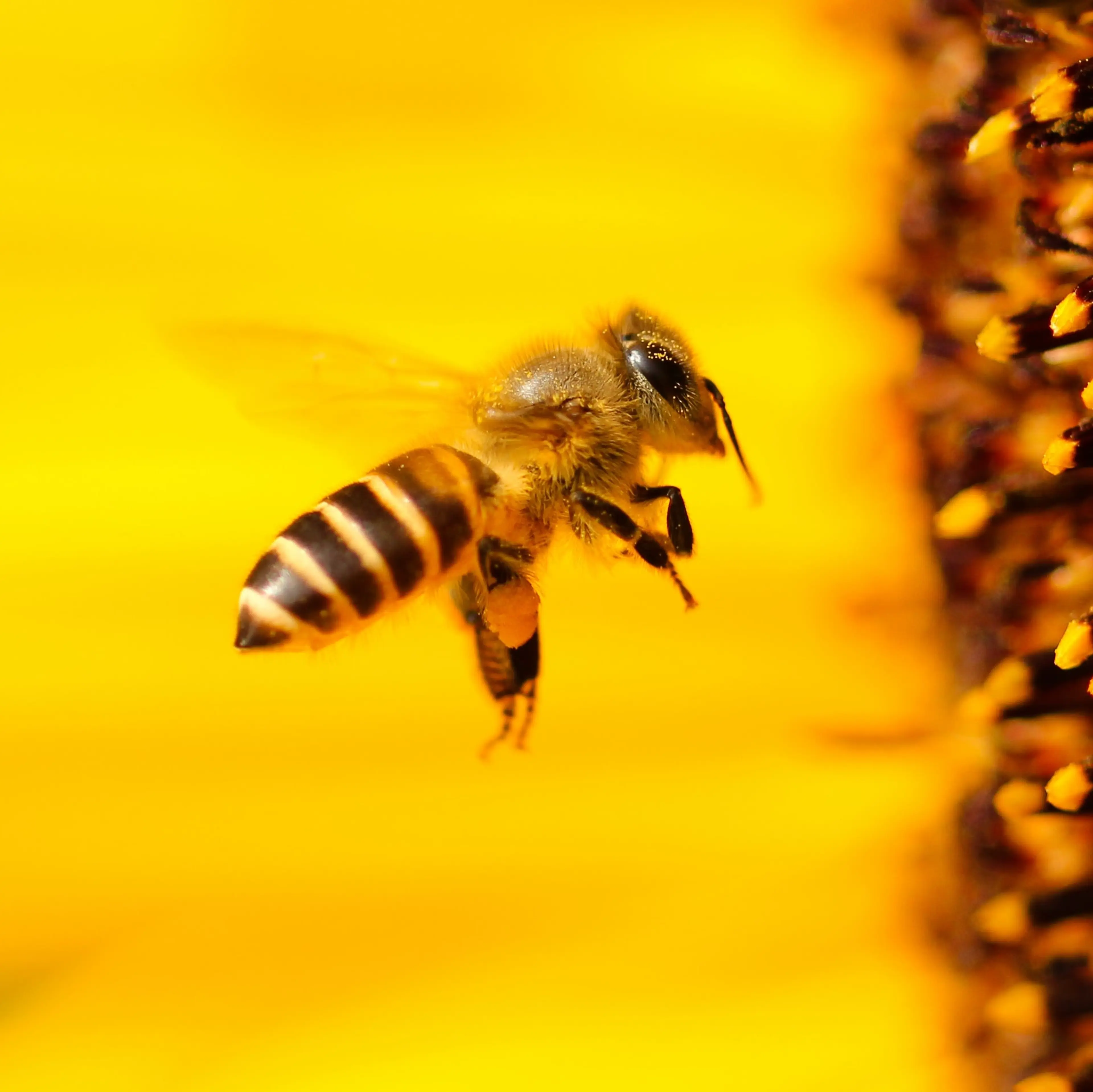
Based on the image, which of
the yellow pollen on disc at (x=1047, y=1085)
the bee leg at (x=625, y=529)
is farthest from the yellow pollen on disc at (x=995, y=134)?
the yellow pollen on disc at (x=1047, y=1085)

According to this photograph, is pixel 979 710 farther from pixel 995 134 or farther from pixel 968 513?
pixel 995 134

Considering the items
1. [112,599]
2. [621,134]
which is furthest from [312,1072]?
[621,134]

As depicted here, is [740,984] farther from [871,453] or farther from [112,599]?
[112,599]

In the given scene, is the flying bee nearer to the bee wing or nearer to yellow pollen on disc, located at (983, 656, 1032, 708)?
the bee wing

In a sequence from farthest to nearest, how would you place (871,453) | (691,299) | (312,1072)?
1. (691,299)
2. (871,453)
3. (312,1072)

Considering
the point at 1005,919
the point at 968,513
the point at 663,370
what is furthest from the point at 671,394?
the point at 1005,919

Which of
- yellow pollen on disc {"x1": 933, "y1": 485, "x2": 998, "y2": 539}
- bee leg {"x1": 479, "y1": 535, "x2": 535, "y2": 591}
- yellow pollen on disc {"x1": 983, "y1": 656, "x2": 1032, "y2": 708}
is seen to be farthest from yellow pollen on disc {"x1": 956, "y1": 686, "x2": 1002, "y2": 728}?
bee leg {"x1": 479, "y1": 535, "x2": 535, "y2": 591}

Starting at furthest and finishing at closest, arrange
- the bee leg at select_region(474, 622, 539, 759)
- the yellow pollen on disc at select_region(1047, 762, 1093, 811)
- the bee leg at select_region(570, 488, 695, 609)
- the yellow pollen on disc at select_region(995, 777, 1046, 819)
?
the yellow pollen on disc at select_region(995, 777, 1046, 819) < the yellow pollen on disc at select_region(1047, 762, 1093, 811) < the bee leg at select_region(474, 622, 539, 759) < the bee leg at select_region(570, 488, 695, 609)
